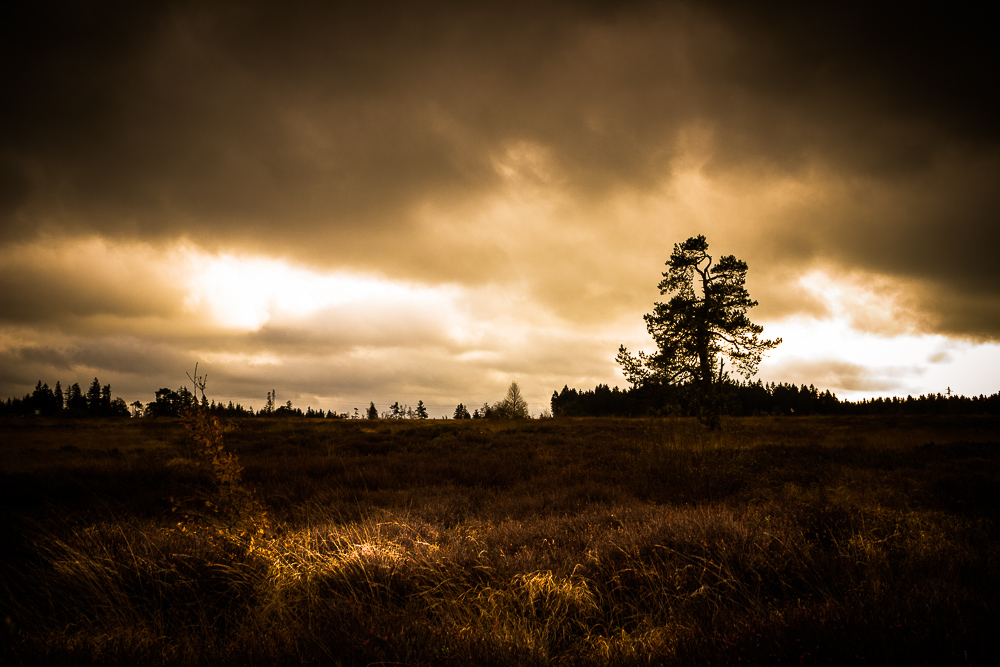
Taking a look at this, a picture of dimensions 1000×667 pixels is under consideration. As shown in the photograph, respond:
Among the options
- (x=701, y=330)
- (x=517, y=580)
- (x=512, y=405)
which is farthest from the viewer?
(x=512, y=405)

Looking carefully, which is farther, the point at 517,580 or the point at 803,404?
the point at 803,404

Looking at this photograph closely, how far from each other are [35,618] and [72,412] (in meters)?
82.8

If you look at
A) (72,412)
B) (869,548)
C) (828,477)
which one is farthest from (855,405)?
(72,412)

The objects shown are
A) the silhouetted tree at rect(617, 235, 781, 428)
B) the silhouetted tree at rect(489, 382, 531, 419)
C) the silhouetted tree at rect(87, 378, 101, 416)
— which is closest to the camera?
the silhouetted tree at rect(617, 235, 781, 428)

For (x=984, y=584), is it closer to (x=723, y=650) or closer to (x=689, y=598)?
(x=689, y=598)

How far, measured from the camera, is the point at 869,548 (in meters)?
4.29

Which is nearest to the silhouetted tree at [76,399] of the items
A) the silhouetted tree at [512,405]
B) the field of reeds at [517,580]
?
the silhouetted tree at [512,405]

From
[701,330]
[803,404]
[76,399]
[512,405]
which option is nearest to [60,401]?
[76,399]

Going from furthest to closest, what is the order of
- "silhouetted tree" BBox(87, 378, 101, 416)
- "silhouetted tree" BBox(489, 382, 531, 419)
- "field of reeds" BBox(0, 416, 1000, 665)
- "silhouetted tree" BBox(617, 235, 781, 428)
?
"silhouetted tree" BBox(87, 378, 101, 416) → "silhouetted tree" BBox(489, 382, 531, 419) → "silhouetted tree" BBox(617, 235, 781, 428) → "field of reeds" BBox(0, 416, 1000, 665)

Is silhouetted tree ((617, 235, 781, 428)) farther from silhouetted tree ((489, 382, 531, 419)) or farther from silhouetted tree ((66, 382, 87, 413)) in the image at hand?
silhouetted tree ((66, 382, 87, 413))

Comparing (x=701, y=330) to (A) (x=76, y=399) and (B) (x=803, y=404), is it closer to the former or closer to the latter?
(B) (x=803, y=404)

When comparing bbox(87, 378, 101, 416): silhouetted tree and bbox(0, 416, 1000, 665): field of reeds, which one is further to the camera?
Answer: bbox(87, 378, 101, 416): silhouetted tree

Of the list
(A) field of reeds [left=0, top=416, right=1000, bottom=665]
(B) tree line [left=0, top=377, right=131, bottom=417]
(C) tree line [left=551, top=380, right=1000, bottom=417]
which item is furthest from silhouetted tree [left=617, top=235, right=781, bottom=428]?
(B) tree line [left=0, top=377, right=131, bottom=417]

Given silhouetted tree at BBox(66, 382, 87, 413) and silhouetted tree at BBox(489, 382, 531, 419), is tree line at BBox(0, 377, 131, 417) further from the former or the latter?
silhouetted tree at BBox(489, 382, 531, 419)
